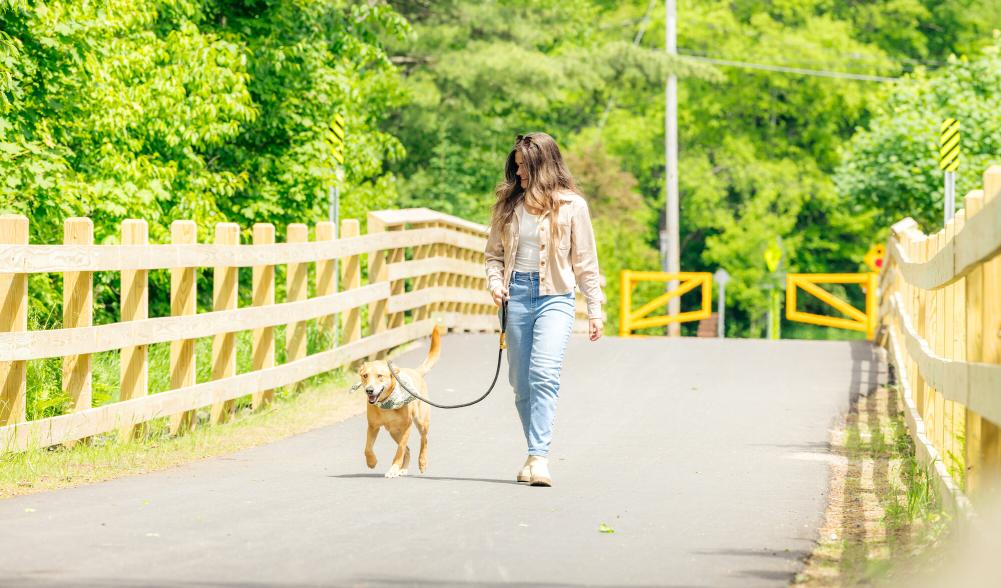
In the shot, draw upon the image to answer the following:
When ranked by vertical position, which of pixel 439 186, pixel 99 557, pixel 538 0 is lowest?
pixel 99 557

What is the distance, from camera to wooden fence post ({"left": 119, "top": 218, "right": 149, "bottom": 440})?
962cm

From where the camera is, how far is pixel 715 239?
48719 mm

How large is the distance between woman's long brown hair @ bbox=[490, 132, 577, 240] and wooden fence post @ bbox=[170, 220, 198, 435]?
2.69 meters

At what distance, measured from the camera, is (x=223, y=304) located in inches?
429

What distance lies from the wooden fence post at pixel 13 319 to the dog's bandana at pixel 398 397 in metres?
1.87

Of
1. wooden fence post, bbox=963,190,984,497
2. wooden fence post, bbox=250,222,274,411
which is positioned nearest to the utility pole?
wooden fence post, bbox=250,222,274,411

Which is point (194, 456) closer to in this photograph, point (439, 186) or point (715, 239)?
point (439, 186)

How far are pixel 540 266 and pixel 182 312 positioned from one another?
3.01 metres

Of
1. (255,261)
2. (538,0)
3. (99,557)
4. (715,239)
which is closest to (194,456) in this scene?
(255,261)

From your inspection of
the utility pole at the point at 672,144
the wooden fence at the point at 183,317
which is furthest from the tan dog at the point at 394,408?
the utility pole at the point at 672,144

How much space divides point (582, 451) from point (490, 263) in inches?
68.4

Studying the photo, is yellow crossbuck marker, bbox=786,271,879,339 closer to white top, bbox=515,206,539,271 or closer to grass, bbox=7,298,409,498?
grass, bbox=7,298,409,498

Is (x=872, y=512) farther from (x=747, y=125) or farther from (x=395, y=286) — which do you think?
(x=747, y=125)

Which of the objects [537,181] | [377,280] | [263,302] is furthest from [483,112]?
[537,181]
